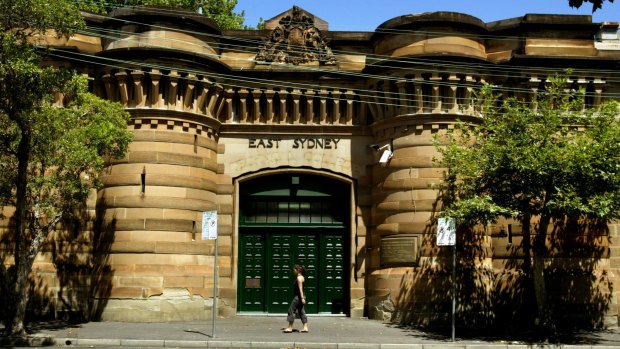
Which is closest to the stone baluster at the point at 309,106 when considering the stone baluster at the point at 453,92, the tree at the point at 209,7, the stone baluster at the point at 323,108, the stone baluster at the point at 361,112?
the stone baluster at the point at 323,108

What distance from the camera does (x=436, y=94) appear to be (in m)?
21.9

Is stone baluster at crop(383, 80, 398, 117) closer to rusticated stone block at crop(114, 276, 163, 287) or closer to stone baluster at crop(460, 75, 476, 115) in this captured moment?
stone baluster at crop(460, 75, 476, 115)

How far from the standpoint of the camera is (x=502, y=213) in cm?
1777

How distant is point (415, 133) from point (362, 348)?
8.15 metres

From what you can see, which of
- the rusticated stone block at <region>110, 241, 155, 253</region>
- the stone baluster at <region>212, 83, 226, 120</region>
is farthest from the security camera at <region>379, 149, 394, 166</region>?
the rusticated stone block at <region>110, 241, 155, 253</region>

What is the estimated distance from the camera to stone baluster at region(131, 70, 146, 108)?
21641mm

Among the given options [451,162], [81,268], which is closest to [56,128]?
[81,268]

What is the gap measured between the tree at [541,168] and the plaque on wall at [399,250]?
108 inches

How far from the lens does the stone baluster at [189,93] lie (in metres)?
22.0

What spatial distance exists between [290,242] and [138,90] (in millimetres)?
7061

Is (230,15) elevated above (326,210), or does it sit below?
above

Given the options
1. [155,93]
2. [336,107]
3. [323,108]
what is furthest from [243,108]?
[155,93]

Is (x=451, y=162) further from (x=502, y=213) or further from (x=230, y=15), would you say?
(x=230, y=15)

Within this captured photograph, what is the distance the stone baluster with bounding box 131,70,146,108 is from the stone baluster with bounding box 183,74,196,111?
4.10ft
